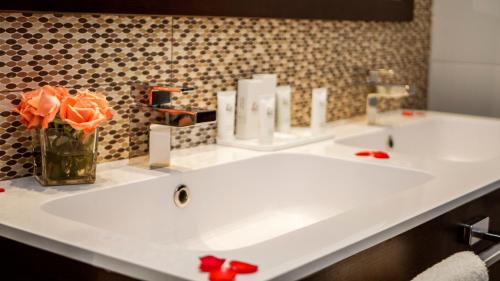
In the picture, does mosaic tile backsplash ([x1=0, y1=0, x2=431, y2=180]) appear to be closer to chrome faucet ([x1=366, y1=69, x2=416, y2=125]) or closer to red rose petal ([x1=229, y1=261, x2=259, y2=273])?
chrome faucet ([x1=366, y1=69, x2=416, y2=125])

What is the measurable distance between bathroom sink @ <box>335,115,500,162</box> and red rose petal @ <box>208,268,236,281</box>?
1.30 metres

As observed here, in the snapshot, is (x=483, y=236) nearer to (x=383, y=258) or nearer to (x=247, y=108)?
(x=383, y=258)

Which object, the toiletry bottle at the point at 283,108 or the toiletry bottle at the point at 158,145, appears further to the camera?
the toiletry bottle at the point at 283,108

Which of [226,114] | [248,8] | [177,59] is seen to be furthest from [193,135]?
[248,8]

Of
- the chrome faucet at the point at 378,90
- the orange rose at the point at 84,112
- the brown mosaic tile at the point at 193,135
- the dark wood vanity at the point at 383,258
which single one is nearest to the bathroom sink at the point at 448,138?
the chrome faucet at the point at 378,90

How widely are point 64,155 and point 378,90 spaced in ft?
3.90

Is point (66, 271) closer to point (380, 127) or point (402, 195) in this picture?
point (402, 195)

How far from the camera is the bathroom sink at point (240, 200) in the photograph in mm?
1403

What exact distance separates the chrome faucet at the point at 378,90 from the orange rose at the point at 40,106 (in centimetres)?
112

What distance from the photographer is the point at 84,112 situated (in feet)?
4.29

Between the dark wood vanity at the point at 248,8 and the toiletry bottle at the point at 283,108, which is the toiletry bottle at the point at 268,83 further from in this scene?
the dark wood vanity at the point at 248,8

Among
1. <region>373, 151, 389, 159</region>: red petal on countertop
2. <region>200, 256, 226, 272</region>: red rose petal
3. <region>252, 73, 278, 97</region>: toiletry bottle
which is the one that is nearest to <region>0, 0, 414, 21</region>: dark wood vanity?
<region>252, 73, 278, 97</region>: toiletry bottle

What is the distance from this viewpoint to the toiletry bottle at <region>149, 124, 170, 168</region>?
1.54m

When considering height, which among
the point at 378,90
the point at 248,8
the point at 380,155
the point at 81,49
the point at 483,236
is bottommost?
the point at 483,236
